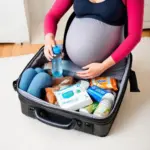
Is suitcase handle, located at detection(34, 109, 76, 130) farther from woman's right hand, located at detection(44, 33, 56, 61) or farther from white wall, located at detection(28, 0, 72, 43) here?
white wall, located at detection(28, 0, 72, 43)

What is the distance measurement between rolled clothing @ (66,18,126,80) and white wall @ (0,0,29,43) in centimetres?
50

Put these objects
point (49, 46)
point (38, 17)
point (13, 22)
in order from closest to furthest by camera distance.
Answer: point (49, 46) → point (13, 22) → point (38, 17)

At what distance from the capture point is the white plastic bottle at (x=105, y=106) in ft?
3.38

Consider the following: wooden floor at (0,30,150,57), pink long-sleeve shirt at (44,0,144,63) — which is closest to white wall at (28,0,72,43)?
wooden floor at (0,30,150,57)

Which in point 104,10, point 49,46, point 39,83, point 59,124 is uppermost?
point 104,10

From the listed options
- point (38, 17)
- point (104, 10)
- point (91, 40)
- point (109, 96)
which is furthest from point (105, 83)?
point (38, 17)

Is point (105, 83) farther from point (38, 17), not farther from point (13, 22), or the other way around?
point (38, 17)

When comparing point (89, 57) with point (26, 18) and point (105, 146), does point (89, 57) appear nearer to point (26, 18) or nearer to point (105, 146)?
point (105, 146)

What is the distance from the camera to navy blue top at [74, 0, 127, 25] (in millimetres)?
1037

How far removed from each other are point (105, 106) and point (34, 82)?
280 millimetres

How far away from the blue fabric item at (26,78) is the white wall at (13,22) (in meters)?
0.53

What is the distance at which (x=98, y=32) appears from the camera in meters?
1.10

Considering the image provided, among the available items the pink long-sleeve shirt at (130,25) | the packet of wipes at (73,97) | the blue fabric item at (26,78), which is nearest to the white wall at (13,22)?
the pink long-sleeve shirt at (130,25)

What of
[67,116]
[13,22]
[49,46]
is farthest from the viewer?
[13,22]
